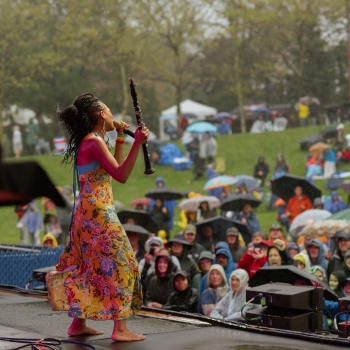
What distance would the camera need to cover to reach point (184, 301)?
322 inches

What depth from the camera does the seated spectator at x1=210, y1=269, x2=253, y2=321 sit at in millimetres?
7730

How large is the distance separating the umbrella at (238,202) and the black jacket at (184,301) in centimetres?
669

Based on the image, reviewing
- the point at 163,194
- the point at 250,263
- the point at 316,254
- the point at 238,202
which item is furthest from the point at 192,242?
the point at 163,194

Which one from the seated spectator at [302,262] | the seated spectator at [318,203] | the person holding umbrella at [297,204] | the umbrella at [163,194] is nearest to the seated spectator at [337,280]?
the seated spectator at [302,262]

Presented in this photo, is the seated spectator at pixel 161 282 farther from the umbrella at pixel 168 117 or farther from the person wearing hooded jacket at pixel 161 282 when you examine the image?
the umbrella at pixel 168 117

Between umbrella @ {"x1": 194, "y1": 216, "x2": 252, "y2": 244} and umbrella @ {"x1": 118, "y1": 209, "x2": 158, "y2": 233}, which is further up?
umbrella @ {"x1": 118, "y1": 209, "x2": 158, "y2": 233}

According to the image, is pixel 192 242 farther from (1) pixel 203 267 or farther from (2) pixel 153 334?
(2) pixel 153 334

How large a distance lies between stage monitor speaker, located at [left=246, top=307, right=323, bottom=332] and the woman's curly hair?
1982mm

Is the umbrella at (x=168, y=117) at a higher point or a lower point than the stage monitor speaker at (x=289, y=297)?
higher

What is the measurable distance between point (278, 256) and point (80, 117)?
12.5 feet

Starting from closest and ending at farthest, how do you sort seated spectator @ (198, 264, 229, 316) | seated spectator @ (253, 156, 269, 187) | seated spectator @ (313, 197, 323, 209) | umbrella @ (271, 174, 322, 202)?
seated spectator @ (198, 264, 229, 316) → seated spectator @ (313, 197, 323, 209) → umbrella @ (271, 174, 322, 202) → seated spectator @ (253, 156, 269, 187)

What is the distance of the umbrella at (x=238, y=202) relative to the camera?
14823mm

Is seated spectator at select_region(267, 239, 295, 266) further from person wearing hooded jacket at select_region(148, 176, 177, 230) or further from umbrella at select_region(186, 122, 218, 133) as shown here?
umbrella at select_region(186, 122, 218, 133)

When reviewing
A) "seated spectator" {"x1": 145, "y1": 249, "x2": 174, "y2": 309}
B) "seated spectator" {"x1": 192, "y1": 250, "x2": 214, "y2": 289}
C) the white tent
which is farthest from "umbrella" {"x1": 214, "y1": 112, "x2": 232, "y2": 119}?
"seated spectator" {"x1": 145, "y1": 249, "x2": 174, "y2": 309}
